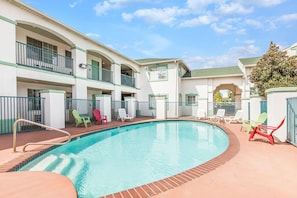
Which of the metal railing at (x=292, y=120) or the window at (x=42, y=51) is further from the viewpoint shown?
the window at (x=42, y=51)

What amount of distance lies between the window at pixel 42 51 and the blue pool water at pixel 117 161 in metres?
8.11

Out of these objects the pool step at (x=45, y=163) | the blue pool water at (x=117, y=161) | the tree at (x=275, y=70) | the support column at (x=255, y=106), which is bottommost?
the blue pool water at (x=117, y=161)

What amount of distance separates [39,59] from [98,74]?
18.6 ft

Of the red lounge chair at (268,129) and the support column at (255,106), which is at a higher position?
the support column at (255,106)

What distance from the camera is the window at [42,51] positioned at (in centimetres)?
1272

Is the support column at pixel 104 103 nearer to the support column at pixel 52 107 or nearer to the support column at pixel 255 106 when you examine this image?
the support column at pixel 52 107

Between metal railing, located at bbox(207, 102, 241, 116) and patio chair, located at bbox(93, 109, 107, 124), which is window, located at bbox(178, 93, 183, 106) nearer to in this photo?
metal railing, located at bbox(207, 102, 241, 116)

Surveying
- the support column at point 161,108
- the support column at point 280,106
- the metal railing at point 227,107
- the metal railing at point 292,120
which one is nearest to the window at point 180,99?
the support column at point 161,108

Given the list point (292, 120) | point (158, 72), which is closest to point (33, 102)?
point (158, 72)

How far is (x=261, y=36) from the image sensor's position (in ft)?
53.5

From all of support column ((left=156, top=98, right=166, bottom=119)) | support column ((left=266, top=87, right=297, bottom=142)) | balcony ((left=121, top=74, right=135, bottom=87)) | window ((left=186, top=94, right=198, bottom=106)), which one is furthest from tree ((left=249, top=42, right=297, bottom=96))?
balcony ((left=121, top=74, right=135, bottom=87))

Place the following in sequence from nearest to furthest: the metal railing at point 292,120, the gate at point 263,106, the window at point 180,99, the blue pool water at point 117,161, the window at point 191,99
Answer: the blue pool water at point 117,161
the metal railing at point 292,120
the gate at point 263,106
the window at point 180,99
the window at point 191,99

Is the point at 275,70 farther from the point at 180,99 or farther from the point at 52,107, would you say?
the point at 52,107

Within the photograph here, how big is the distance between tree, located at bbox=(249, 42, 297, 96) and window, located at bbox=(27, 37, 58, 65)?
52.2ft
